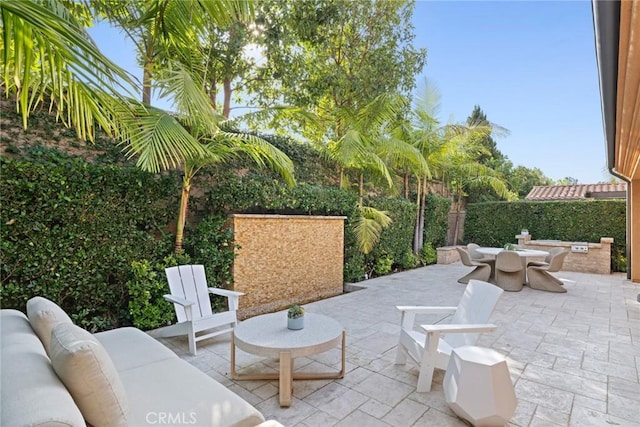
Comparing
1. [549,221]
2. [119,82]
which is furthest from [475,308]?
[549,221]

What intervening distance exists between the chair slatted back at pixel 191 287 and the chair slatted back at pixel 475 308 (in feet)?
10.1

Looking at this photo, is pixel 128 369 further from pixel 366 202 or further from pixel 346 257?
pixel 366 202

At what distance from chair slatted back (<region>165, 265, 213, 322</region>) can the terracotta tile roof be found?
15.7m

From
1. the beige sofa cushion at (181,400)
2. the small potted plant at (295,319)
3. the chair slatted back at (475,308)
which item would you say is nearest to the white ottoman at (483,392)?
the chair slatted back at (475,308)

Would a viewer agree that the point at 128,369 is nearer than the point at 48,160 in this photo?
Yes

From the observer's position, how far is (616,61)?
2184 mm

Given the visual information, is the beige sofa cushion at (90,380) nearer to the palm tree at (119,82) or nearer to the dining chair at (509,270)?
the palm tree at (119,82)

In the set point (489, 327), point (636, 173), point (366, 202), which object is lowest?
point (489, 327)

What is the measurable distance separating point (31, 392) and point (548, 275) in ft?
28.8

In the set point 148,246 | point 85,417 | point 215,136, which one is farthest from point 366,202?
point 85,417

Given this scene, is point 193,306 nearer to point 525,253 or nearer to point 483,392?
point 483,392

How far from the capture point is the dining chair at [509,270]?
7.13 m

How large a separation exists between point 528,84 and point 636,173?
3.82m

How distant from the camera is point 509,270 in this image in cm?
716
